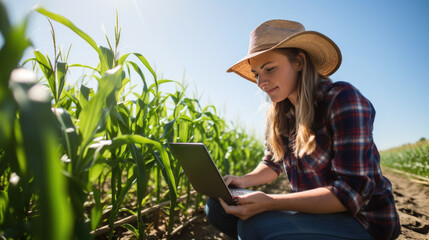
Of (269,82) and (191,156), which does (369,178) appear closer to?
(269,82)

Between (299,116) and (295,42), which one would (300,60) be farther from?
(299,116)

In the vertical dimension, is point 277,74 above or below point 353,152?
above

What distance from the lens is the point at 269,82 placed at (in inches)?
44.5

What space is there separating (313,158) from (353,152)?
22cm

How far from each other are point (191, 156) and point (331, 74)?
3.37ft

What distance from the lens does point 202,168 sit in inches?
38.4

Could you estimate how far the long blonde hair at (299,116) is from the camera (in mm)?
1035

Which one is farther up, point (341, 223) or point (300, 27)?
point (300, 27)

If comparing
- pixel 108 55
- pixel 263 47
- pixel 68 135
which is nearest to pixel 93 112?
pixel 68 135

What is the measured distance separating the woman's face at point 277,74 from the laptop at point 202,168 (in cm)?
51

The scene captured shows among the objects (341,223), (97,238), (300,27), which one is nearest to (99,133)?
(97,238)

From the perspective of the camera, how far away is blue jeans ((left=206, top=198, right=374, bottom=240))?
81cm

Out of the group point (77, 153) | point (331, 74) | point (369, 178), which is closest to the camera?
point (77, 153)

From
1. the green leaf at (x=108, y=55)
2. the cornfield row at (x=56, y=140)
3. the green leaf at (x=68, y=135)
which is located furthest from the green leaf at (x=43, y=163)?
the green leaf at (x=108, y=55)
